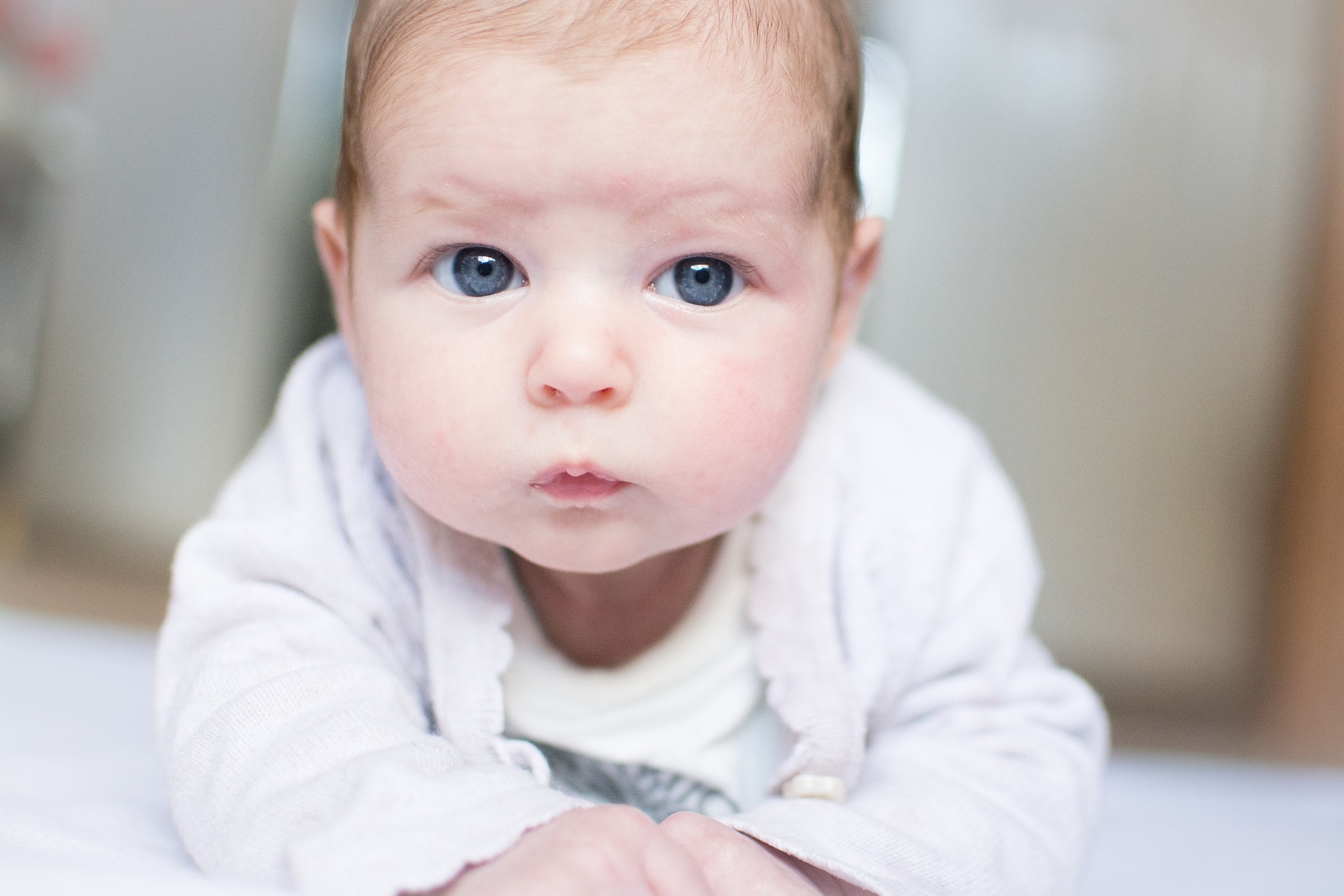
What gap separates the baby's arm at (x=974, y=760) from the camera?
0.60 meters

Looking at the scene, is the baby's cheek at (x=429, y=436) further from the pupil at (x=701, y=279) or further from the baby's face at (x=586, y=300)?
the pupil at (x=701, y=279)

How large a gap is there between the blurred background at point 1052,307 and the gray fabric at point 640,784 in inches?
31.4

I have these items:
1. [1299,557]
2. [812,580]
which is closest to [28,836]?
[812,580]

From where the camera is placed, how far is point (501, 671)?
71 centimetres

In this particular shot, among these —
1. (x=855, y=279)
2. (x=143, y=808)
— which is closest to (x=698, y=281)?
(x=855, y=279)

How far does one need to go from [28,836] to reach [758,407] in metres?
0.43

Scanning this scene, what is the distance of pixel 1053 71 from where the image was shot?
1.58 metres

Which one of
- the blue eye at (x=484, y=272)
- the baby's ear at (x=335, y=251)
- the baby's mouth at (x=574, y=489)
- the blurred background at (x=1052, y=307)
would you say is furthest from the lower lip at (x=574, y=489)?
the blurred background at (x=1052, y=307)

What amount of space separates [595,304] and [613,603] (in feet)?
0.92

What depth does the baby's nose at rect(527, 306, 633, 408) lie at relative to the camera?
540mm

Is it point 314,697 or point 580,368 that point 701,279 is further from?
point 314,697

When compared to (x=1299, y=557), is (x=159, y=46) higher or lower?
higher

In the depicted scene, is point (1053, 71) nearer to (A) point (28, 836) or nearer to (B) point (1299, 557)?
(B) point (1299, 557)

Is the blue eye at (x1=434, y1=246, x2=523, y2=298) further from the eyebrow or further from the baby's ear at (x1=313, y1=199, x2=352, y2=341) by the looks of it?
the baby's ear at (x1=313, y1=199, x2=352, y2=341)
